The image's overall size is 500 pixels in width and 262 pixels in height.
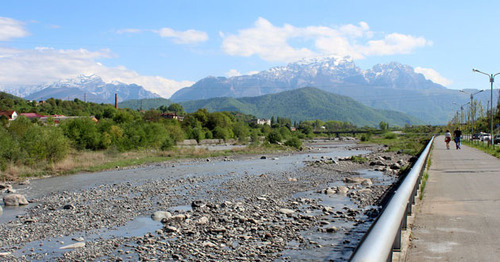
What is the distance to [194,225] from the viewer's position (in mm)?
14711

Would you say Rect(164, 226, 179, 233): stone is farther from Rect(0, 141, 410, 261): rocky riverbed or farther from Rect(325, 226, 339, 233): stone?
Rect(325, 226, 339, 233): stone

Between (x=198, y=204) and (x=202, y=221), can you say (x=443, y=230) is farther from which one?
(x=198, y=204)

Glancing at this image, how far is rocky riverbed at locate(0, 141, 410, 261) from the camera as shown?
37.8 feet

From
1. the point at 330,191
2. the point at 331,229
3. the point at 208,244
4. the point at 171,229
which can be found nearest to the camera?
the point at 208,244

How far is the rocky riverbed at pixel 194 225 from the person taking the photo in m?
11.5

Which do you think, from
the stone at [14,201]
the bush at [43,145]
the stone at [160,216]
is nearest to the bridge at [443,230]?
the stone at [160,216]

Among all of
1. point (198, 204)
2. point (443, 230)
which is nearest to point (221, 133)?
point (198, 204)

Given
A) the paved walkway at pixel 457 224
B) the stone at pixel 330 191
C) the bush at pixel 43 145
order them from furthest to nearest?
1. the bush at pixel 43 145
2. the stone at pixel 330 191
3. the paved walkway at pixel 457 224

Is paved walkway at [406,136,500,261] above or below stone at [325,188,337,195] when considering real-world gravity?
above

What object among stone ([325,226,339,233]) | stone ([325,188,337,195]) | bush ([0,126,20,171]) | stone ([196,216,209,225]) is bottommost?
stone ([325,188,337,195])

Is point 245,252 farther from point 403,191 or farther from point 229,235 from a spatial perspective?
point 403,191

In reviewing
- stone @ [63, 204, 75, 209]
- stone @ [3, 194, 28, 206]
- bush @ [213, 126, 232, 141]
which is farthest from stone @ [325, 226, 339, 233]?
bush @ [213, 126, 232, 141]

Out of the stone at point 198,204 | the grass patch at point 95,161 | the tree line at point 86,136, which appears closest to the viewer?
the stone at point 198,204

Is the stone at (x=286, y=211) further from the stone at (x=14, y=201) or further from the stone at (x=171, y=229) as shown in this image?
the stone at (x=14, y=201)
